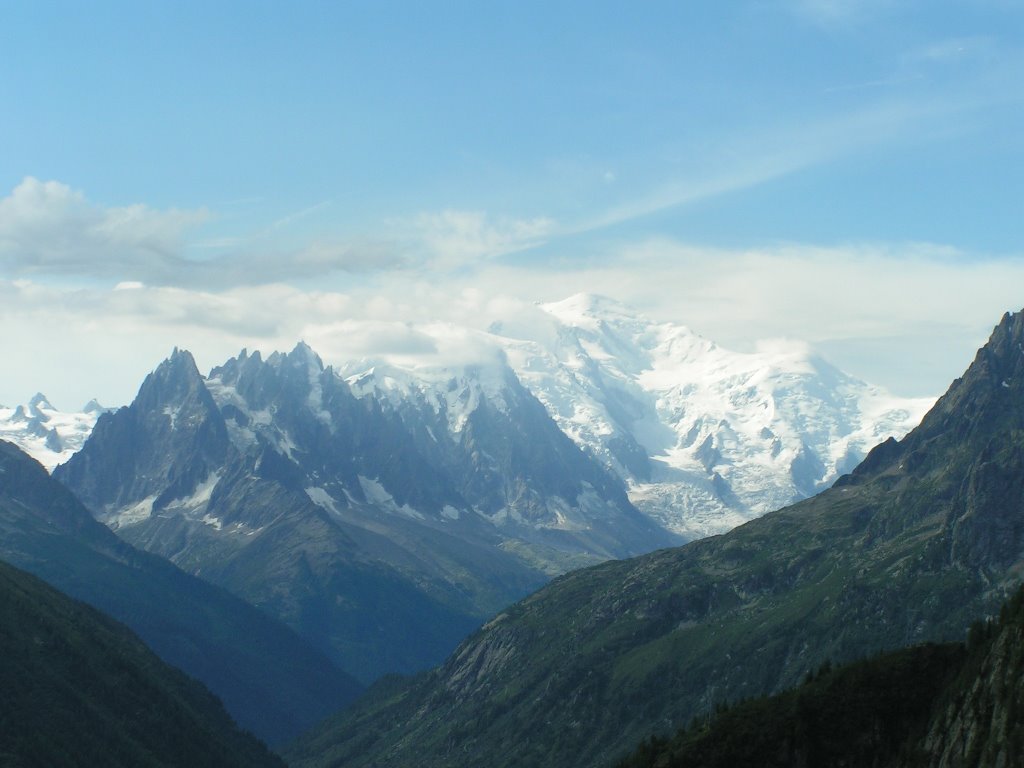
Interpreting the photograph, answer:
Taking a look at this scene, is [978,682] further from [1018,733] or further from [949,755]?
[1018,733]

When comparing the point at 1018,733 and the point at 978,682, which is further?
the point at 978,682

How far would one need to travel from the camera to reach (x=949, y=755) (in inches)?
7544

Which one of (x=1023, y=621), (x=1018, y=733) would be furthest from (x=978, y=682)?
(x=1018, y=733)

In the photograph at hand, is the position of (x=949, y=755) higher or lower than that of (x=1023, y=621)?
lower

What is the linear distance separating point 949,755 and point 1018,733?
1973 cm

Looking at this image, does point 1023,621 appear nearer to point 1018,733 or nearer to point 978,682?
point 978,682

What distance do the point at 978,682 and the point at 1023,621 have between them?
1052 centimetres

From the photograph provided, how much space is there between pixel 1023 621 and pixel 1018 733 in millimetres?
25357

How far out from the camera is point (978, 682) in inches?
7844

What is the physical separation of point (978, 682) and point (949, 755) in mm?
12449

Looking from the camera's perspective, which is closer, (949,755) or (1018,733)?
(1018,733)

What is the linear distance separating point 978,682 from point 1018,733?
2611 centimetres

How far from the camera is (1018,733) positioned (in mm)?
173375
